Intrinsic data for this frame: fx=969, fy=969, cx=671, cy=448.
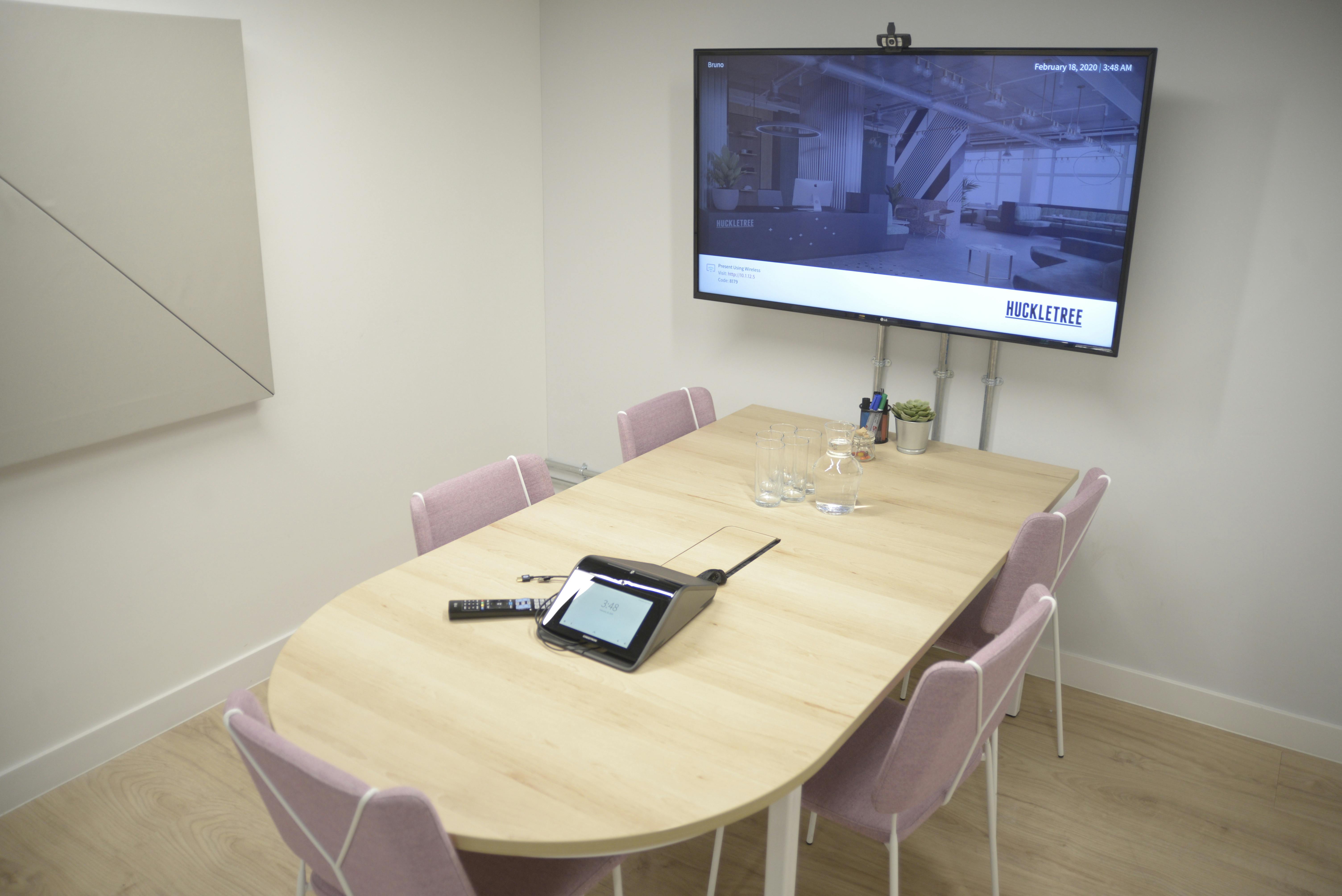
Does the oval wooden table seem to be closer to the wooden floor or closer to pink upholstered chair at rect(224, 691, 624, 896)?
pink upholstered chair at rect(224, 691, 624, 896)

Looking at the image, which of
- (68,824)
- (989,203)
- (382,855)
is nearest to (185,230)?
(68,824)

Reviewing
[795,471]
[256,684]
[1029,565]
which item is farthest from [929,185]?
[256,684]

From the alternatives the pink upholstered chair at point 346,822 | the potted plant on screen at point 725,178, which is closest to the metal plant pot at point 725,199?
the potted plant on screen at point 725,178

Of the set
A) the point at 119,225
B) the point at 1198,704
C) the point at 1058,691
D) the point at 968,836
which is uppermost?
the point at 119,225

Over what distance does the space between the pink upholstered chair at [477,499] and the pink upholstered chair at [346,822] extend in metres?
0.84

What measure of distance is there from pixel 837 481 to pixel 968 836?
108cm

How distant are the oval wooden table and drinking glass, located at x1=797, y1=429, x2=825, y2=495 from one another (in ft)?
0.32

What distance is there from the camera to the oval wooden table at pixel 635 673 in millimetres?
1558

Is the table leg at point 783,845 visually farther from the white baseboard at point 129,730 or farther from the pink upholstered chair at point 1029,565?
the white baseboard at point 129,730

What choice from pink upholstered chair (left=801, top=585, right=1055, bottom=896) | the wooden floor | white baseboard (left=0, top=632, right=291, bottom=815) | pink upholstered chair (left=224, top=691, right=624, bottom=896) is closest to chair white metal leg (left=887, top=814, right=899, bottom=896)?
pink upholstered chair (left=801, top=585, right=1055, bottom=896)

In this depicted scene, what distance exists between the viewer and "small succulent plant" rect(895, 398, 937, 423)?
10.3ft

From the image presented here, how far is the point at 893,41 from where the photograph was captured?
3.07 metres

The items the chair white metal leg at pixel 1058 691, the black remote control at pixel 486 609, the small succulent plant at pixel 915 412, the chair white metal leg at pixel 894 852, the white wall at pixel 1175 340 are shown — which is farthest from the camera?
the small succulent plant at pixel 915 412

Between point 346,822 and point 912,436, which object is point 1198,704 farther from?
point 346,822
